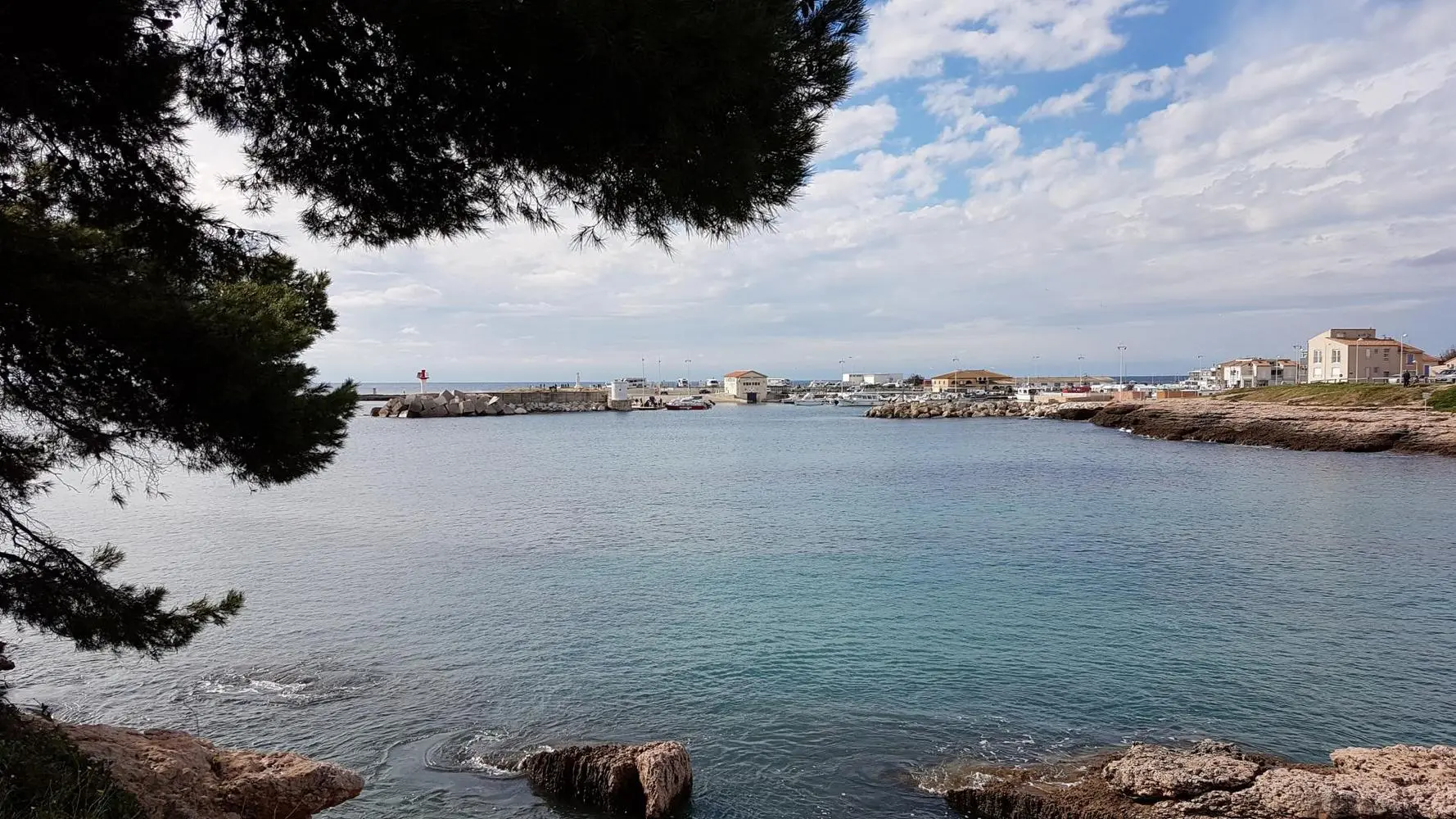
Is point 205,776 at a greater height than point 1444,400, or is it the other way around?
point 1444,400

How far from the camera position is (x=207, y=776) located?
7605mm

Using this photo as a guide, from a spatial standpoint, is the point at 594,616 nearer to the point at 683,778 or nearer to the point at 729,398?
the point at 683,778

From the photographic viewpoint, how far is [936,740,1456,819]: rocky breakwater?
7.86m

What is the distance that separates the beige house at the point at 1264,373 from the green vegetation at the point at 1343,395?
32.2m

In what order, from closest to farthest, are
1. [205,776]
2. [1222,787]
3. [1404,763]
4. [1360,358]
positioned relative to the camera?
[205,776], [1222,787], [1404,763], [1360,358]

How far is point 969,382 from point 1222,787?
6680 inches

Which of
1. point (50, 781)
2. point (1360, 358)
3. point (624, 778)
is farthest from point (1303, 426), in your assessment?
point (50, 781)

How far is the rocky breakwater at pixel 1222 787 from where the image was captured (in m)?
7.86

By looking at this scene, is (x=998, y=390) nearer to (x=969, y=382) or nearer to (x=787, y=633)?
(x=969, y=382)

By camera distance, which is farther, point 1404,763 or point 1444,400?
point 1444,400

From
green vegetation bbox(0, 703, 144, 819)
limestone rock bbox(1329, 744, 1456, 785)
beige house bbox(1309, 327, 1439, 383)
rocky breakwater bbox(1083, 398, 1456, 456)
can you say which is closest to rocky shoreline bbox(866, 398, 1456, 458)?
rocky breakwater bbox(1083, 398, 1456, 456)

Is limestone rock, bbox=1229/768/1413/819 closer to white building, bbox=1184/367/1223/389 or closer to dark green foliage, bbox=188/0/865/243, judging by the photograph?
dark green foliage, bbox=188/0/865/243

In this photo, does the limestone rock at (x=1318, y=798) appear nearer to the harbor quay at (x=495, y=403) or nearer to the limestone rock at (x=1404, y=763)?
the limestone rock at (x=1404, y=763)

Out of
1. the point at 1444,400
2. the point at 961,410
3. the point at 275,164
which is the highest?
the point at 275,164
